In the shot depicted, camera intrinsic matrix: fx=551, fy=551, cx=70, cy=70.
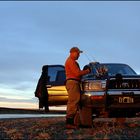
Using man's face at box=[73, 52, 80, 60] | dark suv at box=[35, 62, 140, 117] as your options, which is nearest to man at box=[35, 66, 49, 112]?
dark suv at box=[35, 62, 140, 117]

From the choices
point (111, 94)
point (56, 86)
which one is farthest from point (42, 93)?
point (111, 94)

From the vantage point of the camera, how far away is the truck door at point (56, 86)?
15.5m

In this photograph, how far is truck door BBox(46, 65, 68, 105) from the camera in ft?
50.8

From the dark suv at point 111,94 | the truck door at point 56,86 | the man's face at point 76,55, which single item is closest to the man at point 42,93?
the truck door at point 56,86

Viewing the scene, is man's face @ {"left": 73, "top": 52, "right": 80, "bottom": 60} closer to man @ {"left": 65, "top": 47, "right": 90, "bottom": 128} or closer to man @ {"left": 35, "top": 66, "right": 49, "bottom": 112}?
man @ {"left": 65, "top": 47, "right": 90, "bottom": 128}

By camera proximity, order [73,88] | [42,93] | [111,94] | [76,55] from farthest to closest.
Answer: [42,93]
[76,55]
[73,88]
[111,94]

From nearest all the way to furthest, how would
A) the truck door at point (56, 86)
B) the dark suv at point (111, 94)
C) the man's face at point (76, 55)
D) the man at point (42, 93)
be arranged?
the dark suv at point (111, 94) → the man's face at point (76, 55) → the truck door at point (56, 86) → the man at point (42, 93)

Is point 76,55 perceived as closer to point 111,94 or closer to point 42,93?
point 111,94

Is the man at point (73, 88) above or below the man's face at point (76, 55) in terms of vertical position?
below

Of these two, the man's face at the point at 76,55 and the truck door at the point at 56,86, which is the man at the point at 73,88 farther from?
the truck door at the point at 56,86

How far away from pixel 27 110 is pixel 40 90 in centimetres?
1935

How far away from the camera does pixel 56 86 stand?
626 inches

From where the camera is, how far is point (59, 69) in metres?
16.6

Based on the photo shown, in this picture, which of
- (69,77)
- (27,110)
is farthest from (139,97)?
(27,110)
